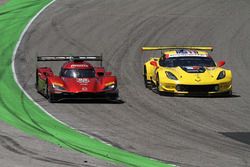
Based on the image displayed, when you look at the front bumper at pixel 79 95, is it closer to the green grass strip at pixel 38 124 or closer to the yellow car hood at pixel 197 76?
the green grass strip at pixel 38 124

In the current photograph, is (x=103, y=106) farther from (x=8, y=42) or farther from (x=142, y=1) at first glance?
(x=142, y=1)

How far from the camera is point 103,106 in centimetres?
2033

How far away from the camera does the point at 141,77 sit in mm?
26188

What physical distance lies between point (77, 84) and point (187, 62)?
169 inches

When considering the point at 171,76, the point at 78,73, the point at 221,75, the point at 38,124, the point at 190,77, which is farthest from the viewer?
the point at 171,76

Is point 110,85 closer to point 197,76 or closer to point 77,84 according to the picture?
point 77,84

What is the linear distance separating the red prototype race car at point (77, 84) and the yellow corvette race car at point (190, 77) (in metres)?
1.78

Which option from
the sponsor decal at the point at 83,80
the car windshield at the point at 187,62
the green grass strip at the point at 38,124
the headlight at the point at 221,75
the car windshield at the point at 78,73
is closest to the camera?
the green grass strip at the point at 38,124

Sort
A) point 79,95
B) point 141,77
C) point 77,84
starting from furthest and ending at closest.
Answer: point 141,77 → point 77,84 → point 79,95

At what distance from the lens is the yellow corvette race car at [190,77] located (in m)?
22.3

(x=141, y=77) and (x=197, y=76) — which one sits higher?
(x=197, y=76)

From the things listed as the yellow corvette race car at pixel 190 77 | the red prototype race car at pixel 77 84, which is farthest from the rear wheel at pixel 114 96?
the yellow corvette race car at pixel 190 77

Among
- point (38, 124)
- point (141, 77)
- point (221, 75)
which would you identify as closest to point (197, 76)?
point (221, 75)

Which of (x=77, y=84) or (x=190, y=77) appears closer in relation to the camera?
(x=77, y=84)
